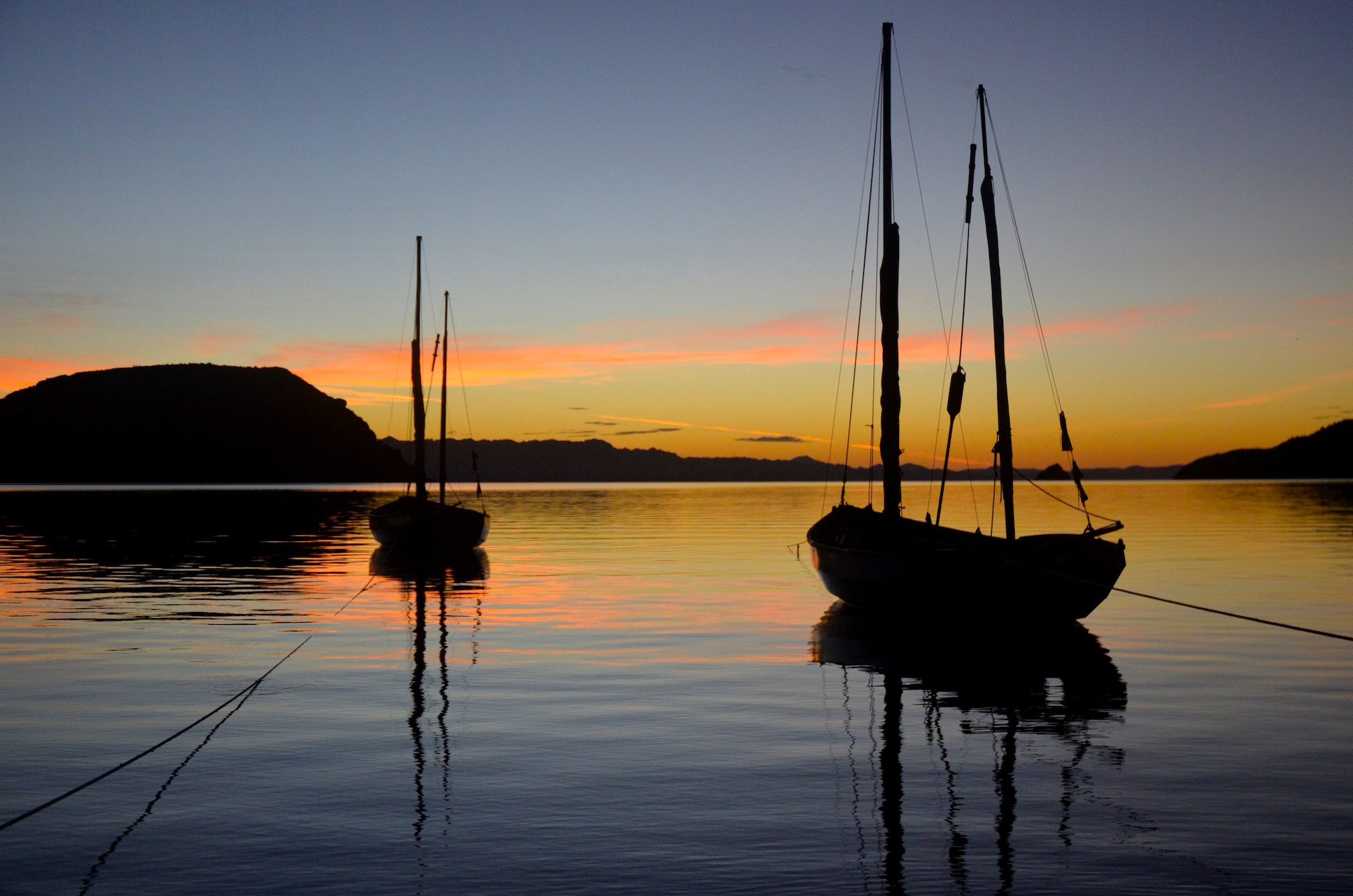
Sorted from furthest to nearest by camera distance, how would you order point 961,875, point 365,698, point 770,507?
point 770,507
point 365,698
point 961,875

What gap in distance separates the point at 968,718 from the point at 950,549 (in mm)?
11055

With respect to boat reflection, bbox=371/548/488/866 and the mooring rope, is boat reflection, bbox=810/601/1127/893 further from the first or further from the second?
the mooring rope

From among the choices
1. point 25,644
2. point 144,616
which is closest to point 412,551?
point 144,616

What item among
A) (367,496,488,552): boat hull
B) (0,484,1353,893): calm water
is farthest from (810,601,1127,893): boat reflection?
(367,496,488,552): boat hull

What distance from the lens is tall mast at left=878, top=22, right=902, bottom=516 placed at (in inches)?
1404

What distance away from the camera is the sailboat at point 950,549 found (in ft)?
96.0

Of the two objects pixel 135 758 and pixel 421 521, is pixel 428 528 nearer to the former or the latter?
pixel 421 521

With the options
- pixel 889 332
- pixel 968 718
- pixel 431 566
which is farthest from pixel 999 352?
pixel 431 566

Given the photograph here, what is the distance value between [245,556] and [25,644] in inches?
1256

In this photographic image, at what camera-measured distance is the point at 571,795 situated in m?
13.8

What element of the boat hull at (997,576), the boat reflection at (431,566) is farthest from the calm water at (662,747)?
the boat reflection at (431,566)

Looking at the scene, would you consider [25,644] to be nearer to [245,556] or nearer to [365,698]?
[365,698]

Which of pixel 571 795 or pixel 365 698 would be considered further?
pixel 365 698

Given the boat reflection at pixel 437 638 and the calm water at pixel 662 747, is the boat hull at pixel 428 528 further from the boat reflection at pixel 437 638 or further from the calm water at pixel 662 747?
the calm water at pixel 662 747
